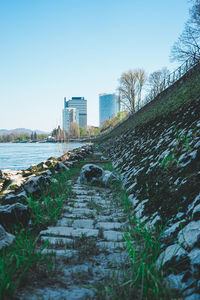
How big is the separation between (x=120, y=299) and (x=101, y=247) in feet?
2.91

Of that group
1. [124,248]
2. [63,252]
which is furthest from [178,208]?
[63,252]

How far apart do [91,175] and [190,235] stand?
4.41 metres

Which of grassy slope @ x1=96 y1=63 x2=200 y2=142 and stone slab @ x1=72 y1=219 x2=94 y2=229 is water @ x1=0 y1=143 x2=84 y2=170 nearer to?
grassy slope @ x1=96 y1=63 x2=200 y2=142

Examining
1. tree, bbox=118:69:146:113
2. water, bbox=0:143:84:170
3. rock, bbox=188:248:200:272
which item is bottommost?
water, bbox=0:143:84:170

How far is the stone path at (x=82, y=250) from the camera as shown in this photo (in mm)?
1491

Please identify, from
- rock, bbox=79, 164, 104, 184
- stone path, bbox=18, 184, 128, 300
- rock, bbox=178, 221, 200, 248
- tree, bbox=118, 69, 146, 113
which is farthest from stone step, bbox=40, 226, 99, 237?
tree, bbox=118, 69, 146, 113

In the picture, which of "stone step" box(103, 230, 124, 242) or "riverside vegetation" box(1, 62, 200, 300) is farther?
"stone step" box(103, 230, 124, 242)

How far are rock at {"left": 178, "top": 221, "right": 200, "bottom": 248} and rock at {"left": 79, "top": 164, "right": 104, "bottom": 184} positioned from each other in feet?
13.7

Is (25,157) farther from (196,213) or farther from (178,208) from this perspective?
(196,213)

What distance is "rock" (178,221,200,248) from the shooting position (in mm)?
1624

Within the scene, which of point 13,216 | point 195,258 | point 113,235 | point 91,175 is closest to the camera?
point 195,258

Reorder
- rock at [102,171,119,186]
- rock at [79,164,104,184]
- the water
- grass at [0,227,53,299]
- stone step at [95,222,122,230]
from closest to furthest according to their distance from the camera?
grass at [0,227,53,299] < stone step at [95,222,122,230] < rock at [102,171,119,186] < rock at [79,164,104,184] < the water

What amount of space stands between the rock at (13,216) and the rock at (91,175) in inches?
123

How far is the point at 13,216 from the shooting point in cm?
276
